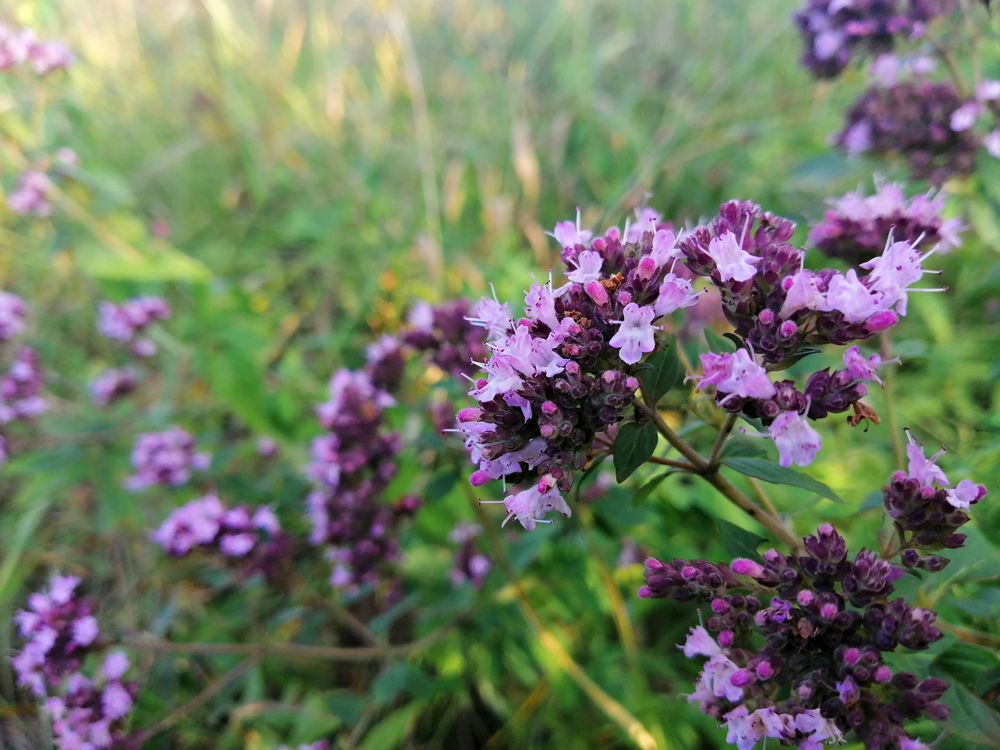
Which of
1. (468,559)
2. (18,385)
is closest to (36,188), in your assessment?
(18,385)

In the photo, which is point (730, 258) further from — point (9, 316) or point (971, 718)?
point (9, 316)

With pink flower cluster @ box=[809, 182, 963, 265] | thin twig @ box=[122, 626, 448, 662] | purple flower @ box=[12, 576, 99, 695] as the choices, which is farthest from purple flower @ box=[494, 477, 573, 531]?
purple flower @ box=[12, 576, 99, 695]

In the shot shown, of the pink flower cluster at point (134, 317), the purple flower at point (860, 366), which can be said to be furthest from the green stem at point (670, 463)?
the pink flower cluster at point (134, 317)

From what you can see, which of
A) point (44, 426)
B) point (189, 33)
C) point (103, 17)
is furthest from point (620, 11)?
point (44, 426)

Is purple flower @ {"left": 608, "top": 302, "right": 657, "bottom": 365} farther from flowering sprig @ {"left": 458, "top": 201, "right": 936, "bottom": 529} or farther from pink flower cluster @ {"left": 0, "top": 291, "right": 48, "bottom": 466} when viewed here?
pink flower cluster @ {"left": 0, "top": 291, "right": 48, "bottom": 466}

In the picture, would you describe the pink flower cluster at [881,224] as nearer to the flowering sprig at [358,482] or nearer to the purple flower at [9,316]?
the flowering sprig at [358,482]

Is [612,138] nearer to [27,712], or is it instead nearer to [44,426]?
[44,426]

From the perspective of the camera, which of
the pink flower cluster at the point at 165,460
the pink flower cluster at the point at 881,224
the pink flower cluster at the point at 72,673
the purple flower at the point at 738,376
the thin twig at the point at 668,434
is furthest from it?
the pink flower cluster at the point at 165,460
